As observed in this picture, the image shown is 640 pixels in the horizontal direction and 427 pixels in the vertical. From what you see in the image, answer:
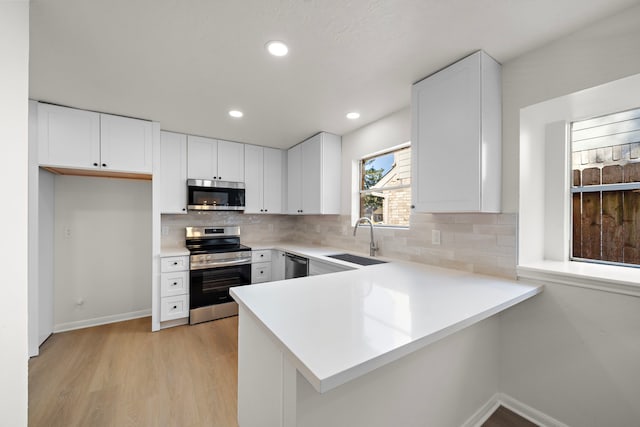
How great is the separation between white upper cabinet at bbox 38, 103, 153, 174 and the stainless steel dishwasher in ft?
6.22

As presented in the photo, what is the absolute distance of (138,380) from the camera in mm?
2027

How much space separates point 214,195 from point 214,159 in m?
0.50

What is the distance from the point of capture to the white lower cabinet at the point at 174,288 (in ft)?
9.63

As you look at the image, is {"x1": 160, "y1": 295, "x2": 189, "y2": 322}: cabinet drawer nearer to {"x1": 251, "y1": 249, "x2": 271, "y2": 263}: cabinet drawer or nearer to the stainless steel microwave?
{"x1": 251, "y1": 249, "x2": 271, "y2": 263}: cabinet drawer

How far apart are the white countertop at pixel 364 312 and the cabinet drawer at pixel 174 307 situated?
6.72ft

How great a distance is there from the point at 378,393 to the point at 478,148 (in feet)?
4.93

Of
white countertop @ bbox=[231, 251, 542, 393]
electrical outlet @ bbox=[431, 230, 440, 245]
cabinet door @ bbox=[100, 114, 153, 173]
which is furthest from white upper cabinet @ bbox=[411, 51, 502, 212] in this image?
cabinet door @ bbox=[100, 114, 153, 173]

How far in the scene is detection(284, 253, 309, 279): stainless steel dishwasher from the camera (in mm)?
2950

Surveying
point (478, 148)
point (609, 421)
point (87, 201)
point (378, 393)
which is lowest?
point (609, 421)

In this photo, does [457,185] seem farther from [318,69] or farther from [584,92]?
[318,69]

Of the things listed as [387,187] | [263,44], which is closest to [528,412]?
[387,187]

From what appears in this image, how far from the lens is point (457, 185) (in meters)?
1.75

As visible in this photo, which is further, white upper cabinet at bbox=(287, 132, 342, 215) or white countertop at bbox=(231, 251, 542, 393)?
white upper cabinet at bbox=(287, 132, 342, 215)

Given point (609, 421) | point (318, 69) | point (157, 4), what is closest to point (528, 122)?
point (318, 69)
